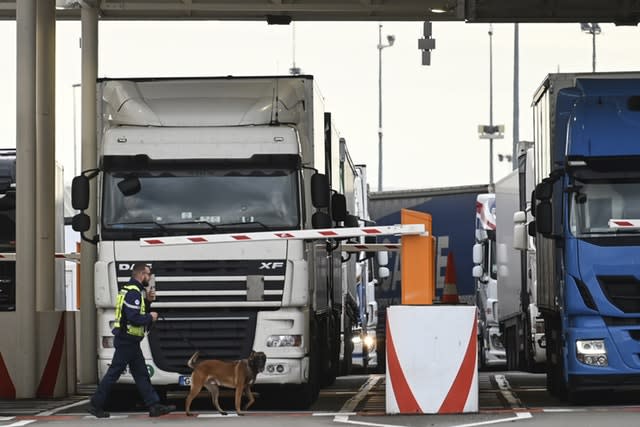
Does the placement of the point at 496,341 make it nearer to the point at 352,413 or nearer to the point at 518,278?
the point at 518,278

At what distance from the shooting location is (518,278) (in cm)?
3134

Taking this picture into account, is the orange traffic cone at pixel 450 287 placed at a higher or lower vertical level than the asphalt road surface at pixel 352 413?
higher

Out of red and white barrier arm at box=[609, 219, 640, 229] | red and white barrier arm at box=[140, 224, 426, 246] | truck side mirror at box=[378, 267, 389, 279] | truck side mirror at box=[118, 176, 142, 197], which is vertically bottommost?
truck side mirror at box=[378, 267, 389, 279]

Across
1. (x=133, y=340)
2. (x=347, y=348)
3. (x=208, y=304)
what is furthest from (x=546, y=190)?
(x=347, y=348)

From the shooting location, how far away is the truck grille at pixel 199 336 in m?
19.2

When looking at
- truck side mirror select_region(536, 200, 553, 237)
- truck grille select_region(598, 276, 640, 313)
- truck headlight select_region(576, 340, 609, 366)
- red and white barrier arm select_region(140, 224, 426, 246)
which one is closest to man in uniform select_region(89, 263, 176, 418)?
red and white barrier arm select_region(140, 224, 426, 246)

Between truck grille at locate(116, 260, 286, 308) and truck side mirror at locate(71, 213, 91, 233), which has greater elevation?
truck side mirror at locate(71, 213, 91, 233)

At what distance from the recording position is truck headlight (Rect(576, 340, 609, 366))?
1912 centimetres

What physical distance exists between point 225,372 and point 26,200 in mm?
5013

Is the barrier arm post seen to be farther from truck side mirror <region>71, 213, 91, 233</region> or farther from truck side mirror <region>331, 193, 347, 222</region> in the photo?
truck side mirror <region>71, 213, 91, 233</region>

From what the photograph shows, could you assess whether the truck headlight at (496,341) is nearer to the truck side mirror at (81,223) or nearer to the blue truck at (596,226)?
the blue truck at (596,226)

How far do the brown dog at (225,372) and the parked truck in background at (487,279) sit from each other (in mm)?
16795

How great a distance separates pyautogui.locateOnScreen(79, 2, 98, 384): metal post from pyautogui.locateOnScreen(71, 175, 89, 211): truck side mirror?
815cm

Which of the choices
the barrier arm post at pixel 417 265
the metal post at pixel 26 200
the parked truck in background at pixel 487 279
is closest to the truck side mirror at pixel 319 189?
the barrier arm post at pixel 417 265
